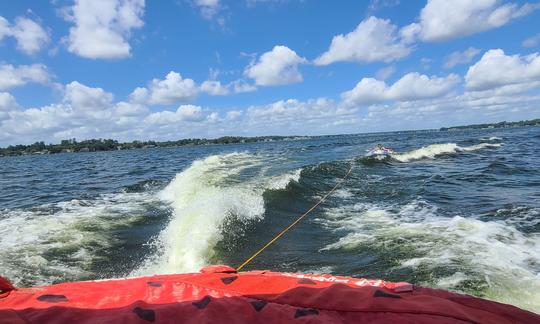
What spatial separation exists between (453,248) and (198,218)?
225 inches

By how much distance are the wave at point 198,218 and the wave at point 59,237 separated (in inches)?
46.5

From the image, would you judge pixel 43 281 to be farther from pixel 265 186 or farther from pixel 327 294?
pixel 265 186

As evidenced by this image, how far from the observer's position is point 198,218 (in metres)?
9.79

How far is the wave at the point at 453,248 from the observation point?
5629 mm

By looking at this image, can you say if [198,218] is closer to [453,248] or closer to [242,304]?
[453,248]

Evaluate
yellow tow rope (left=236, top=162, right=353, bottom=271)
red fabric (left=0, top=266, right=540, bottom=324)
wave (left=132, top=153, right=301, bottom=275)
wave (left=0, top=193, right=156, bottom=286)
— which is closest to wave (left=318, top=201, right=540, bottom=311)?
yellow tow rope (left=236, top=162, right=353, bottom=271)

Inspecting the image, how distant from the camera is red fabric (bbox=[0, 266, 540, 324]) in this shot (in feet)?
9.31

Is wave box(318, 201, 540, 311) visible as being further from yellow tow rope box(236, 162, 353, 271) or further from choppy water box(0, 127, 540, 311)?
yellow tow rope box(236, 162, 353, 271)

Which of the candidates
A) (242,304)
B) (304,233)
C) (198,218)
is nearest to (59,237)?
(198,218)

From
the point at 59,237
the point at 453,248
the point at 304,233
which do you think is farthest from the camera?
the point at 304,233

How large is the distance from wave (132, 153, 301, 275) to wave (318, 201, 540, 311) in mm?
2524

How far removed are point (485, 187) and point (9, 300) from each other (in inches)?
591

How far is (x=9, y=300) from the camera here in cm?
339

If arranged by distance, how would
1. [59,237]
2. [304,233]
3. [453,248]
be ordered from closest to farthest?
[453,248] → [59,237] → [304,233]
